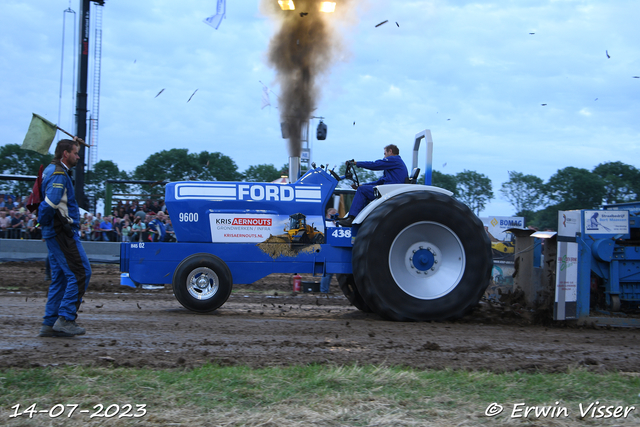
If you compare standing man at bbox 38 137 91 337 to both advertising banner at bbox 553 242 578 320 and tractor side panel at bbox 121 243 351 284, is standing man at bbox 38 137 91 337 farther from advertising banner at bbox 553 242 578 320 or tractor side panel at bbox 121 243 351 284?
advertising banner at bbox 553 242 578 320

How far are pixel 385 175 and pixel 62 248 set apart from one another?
3.72m

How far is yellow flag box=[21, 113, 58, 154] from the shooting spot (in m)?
4.93

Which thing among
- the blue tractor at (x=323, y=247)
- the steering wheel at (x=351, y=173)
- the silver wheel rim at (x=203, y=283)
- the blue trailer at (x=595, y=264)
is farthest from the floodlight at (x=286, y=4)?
the blue trailer at (x=595, y=264)

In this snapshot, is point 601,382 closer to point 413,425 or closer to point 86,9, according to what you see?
point 413,425

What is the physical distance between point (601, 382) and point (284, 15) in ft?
31.6

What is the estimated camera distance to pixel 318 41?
11.4m

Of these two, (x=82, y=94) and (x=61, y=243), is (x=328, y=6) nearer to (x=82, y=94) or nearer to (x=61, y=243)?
(x=61, y=243)

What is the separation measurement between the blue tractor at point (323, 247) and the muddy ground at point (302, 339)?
1.08 ft

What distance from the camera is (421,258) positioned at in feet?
20.1

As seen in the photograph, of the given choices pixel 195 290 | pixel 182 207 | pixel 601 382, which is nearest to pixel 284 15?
pixel 182 207

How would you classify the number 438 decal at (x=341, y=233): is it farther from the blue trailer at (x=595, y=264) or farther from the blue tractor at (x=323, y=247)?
the blue trailer at (x=595, y=264)

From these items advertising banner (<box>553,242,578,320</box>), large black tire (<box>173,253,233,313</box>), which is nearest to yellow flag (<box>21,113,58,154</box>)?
large black tire (<box>173,253,233,313</box>)

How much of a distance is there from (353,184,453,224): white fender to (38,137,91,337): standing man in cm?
301

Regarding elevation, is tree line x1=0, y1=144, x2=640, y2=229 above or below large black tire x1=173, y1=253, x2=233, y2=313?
above
